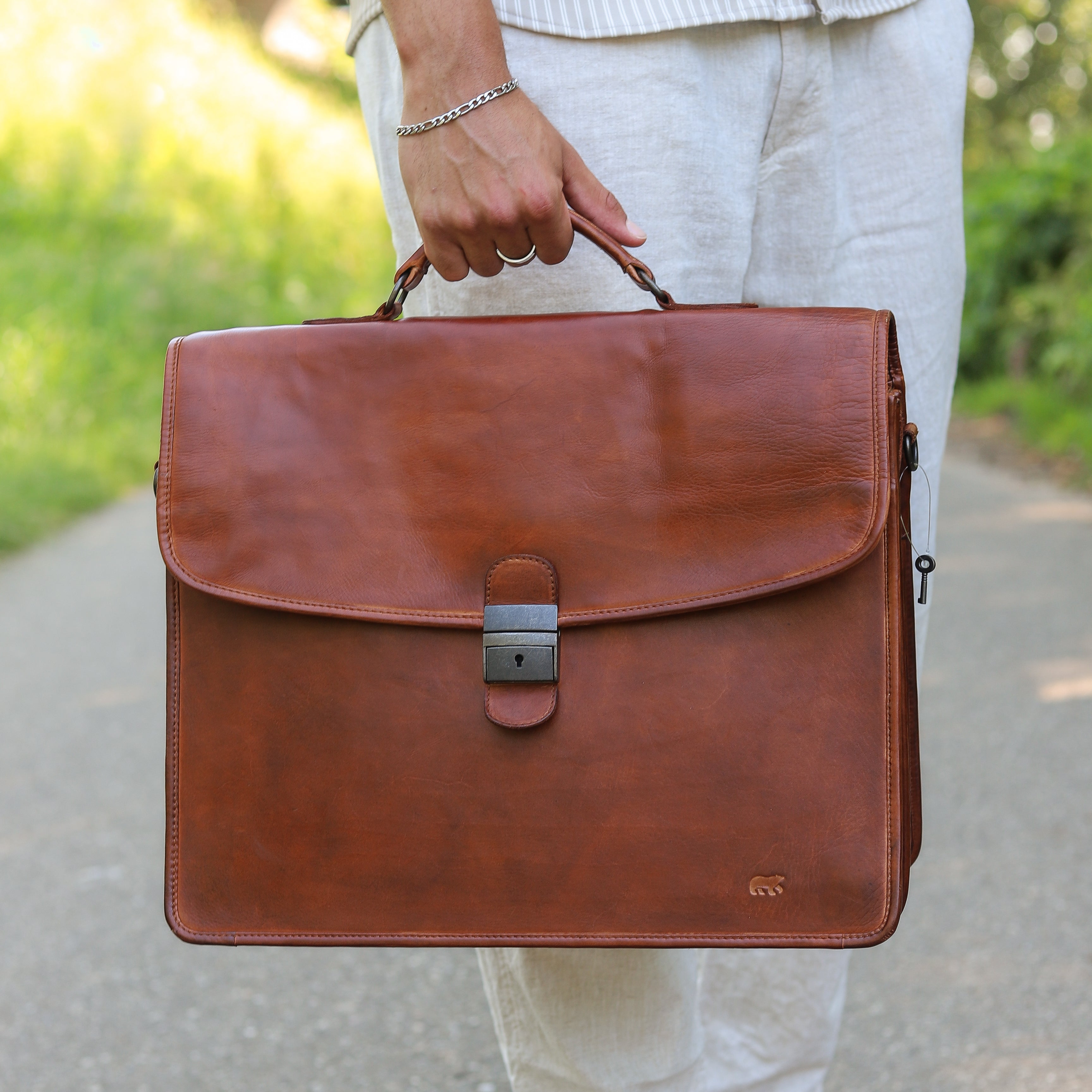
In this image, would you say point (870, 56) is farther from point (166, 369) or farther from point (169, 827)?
point (169, 827)

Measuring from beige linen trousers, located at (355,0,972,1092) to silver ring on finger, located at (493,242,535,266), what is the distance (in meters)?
0.04

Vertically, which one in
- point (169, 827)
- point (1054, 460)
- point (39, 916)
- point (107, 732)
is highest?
point (169, 827)

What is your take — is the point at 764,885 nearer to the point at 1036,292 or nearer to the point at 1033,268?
the point at 1036,292

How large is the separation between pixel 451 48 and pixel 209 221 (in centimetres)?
998

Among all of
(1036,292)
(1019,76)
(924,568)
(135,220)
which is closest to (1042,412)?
(1036,292)

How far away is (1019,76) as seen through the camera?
1306cm

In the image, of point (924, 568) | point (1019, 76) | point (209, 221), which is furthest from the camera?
point (1019, 76)

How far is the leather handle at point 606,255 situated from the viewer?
3.70ft

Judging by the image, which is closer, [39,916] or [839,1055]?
[839,1055]

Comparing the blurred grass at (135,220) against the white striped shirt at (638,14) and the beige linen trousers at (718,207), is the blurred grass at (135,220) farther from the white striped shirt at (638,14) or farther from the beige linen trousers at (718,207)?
the white striped shirt at (638,14)

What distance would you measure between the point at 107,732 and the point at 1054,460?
16.1ft

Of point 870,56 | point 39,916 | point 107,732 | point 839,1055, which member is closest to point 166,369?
point 870,56

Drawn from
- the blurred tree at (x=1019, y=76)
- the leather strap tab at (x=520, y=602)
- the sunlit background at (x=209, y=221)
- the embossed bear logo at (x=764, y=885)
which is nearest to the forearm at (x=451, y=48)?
the leather strap tab at (x=520, y=602)

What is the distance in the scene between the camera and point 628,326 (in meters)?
1.14
